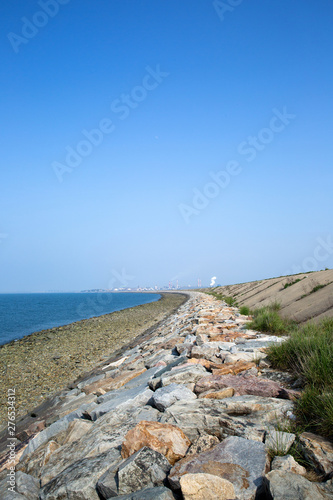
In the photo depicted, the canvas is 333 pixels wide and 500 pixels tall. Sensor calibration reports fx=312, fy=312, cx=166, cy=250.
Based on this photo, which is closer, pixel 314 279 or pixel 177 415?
pixel 177 415

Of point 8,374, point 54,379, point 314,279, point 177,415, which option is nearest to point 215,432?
point 177,415

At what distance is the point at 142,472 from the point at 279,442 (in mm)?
1067

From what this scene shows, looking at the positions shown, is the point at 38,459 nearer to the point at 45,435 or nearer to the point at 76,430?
the point at 76,430

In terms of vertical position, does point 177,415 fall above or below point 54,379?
above

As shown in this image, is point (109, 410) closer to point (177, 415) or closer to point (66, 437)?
point (66, 437)

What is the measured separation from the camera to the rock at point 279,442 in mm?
2332

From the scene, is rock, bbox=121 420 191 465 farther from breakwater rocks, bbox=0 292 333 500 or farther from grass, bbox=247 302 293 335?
grass, bbox=247 302 293 335

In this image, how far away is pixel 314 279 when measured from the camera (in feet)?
43.1

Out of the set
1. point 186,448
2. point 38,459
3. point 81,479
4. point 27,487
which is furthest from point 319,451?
point 38,459

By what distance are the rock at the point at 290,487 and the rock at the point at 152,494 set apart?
2.08ft

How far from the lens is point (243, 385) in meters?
3.59

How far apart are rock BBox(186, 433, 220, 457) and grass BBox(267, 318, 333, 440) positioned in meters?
0.79

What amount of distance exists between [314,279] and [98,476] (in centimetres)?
1264

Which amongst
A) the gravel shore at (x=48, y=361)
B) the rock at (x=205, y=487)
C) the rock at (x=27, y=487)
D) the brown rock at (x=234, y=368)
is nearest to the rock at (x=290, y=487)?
the rock at (x=205, y=487)
